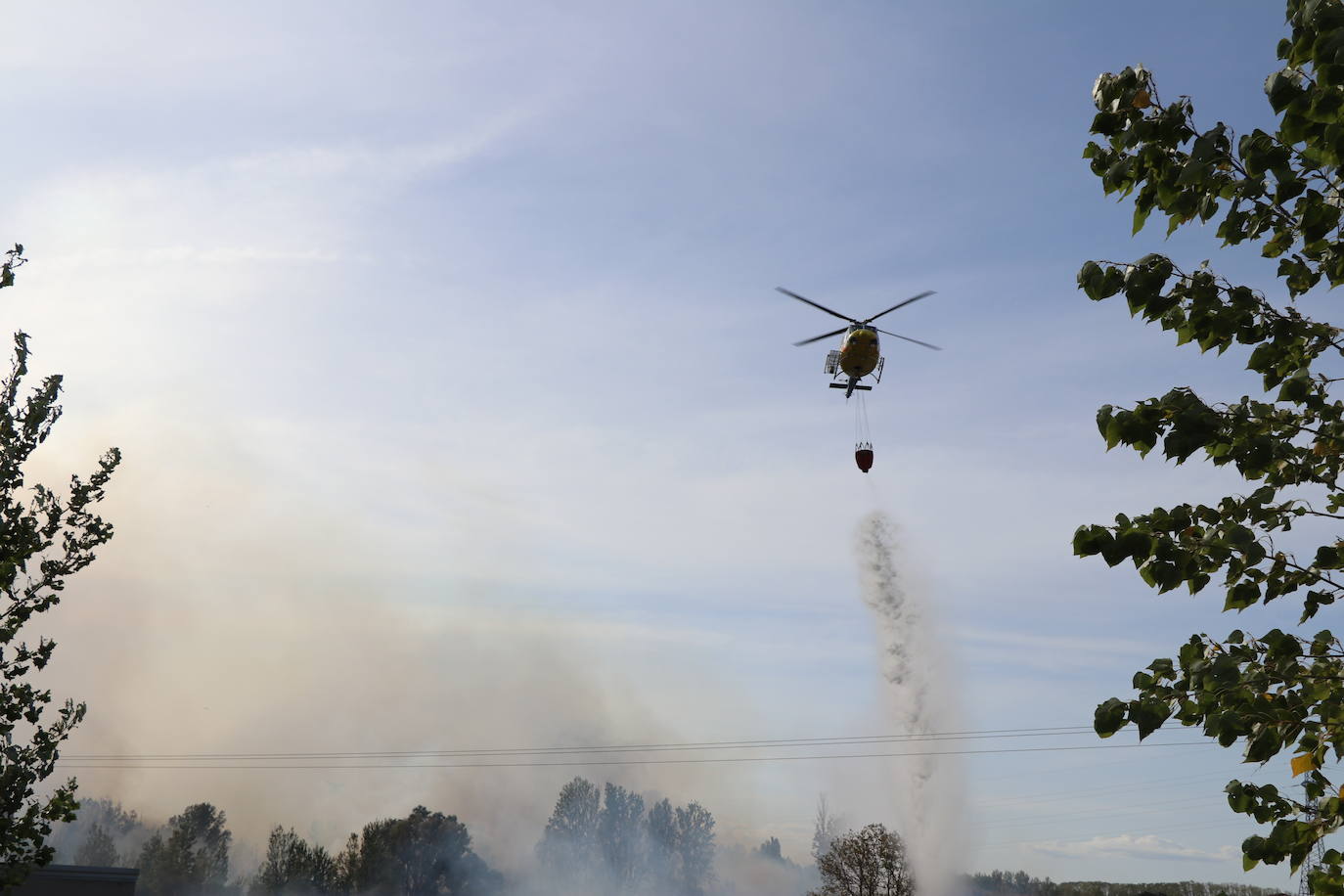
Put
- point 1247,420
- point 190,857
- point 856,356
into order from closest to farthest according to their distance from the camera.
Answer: point 1247,420 → point 856,356 → point 190,857

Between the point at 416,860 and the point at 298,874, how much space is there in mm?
15887

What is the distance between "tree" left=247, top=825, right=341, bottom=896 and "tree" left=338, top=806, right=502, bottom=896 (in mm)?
1909

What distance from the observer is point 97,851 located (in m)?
137

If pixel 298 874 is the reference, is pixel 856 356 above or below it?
above

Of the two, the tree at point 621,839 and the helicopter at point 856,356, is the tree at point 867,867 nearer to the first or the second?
the helicopter at point 856,356

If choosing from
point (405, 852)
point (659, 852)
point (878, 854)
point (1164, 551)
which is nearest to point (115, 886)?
point (878, 854)

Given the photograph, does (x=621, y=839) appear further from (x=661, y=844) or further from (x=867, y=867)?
(x=867, y=867)

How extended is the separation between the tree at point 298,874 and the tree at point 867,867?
77.9 meters

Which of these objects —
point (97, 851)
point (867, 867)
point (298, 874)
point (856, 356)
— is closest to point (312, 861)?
point (298, 874)

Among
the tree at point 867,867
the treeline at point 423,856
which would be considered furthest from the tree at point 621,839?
the tree at point 867,867

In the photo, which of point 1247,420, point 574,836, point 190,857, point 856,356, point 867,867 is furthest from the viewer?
point 574,836

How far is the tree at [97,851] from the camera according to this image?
13475cm

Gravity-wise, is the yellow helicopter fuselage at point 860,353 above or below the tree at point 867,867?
above

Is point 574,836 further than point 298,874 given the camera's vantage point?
Yes
